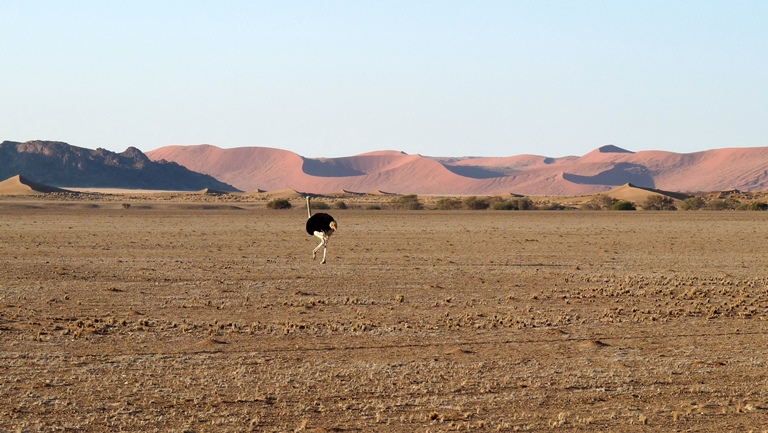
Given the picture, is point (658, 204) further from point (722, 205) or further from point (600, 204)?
point (722, 205)

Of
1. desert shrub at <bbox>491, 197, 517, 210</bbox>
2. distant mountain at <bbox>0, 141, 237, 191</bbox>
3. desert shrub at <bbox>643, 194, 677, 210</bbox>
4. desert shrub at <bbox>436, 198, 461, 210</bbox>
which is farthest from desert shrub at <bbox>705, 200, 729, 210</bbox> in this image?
distant mountain at <bbox>0, 141, 237, 191</bbox>

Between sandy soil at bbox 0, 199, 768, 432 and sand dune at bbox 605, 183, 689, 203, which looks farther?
sand dune at bbox 605, 183, 689, 203

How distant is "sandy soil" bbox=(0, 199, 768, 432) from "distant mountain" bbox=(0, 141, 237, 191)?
5613 inches

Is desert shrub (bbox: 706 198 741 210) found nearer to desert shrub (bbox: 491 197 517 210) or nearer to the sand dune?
the sand dune

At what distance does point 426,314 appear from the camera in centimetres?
1470

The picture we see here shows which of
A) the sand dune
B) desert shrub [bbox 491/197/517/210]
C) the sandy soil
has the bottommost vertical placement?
the sandy soil

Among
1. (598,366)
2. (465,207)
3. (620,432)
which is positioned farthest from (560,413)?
(465,207)

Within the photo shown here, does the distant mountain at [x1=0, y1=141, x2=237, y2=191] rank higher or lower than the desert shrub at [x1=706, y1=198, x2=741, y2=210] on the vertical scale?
higher

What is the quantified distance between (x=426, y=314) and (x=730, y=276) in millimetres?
9399

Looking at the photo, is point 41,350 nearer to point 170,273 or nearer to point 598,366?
point 598,366

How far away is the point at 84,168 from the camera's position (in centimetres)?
16800

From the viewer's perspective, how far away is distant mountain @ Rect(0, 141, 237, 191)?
162 meters

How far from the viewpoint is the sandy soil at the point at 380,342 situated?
8547 mm

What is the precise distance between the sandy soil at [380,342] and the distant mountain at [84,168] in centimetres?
14258
